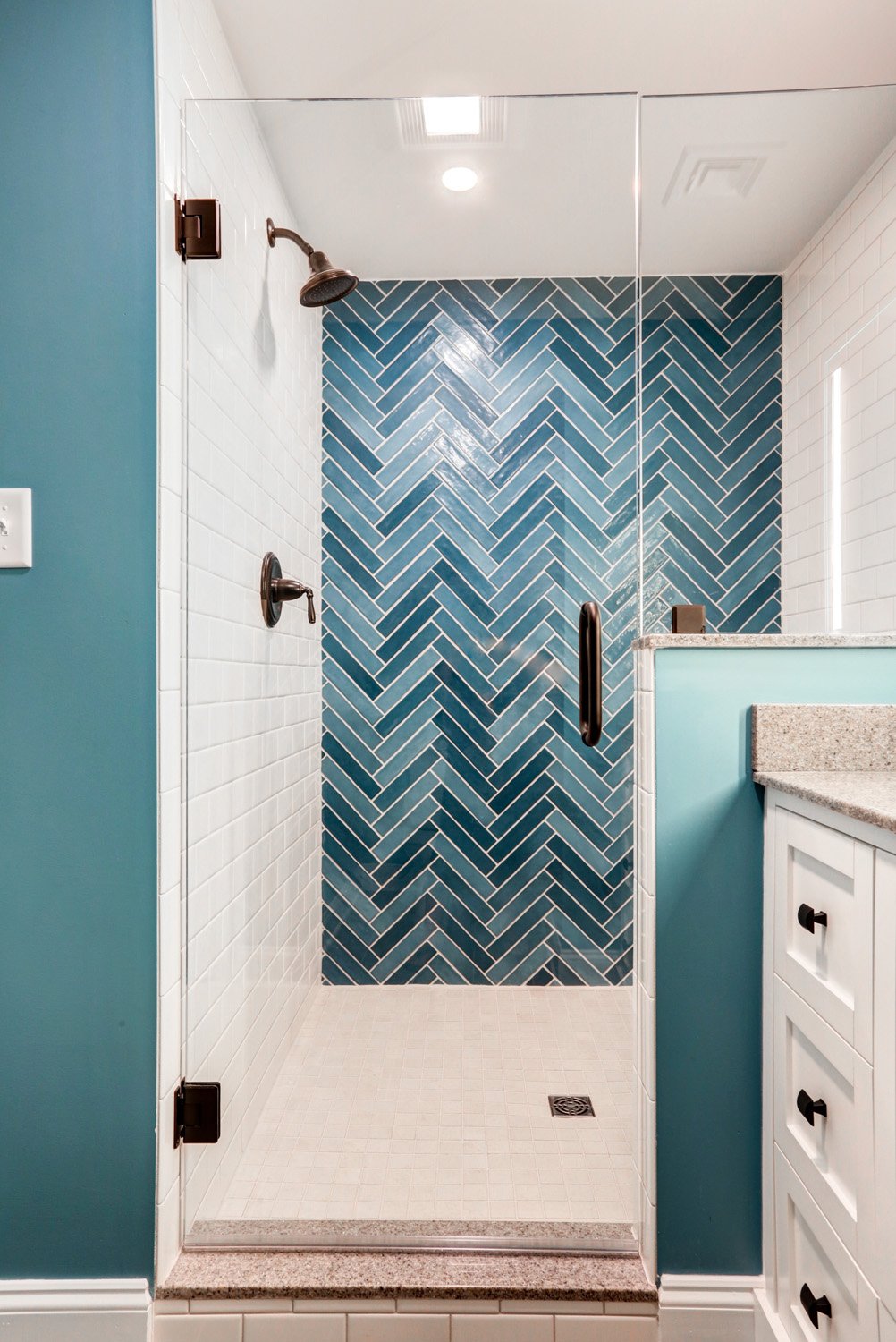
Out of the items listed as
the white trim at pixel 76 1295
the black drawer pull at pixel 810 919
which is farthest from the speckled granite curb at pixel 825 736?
the white trim at pixel 76 1295

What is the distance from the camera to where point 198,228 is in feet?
4.68

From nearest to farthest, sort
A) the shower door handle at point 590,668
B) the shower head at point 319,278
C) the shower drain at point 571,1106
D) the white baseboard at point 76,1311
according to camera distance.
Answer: the white baseboard at point 76,1311 < the shower door handle at point 590,668 < the shower head at point 319,278 < the shower drain at point 571,1106

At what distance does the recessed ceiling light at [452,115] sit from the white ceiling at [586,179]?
3 cm

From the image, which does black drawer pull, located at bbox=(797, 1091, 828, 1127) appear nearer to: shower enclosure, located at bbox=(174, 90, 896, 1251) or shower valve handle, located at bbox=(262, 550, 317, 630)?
shower enclosure, located at bbox=(174, 90, 896, 1251)

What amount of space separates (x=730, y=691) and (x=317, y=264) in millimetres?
1114

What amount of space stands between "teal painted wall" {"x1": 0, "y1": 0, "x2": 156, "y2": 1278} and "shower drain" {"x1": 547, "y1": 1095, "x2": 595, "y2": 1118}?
0.87m

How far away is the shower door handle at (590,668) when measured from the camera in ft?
4.68

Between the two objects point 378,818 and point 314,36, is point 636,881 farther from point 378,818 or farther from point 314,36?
point 314,36

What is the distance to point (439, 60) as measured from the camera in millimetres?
1794

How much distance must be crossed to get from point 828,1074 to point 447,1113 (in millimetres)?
943

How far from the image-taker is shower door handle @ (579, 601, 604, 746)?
143 centimetres

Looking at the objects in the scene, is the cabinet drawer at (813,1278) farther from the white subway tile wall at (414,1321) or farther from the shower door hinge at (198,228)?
the shower door hinge at (198,228)

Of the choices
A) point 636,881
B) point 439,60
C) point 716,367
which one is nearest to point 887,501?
point 716,367

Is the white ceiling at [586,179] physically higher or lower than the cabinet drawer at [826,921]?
higher
